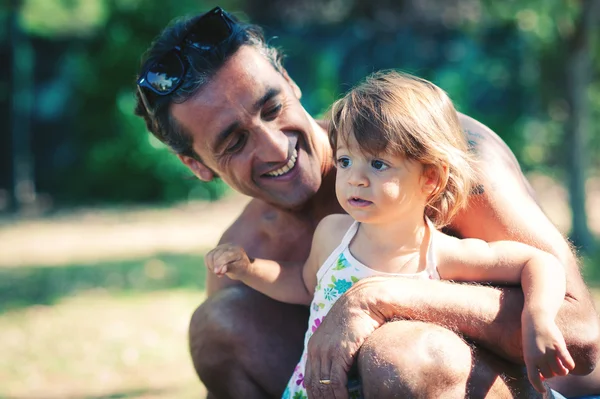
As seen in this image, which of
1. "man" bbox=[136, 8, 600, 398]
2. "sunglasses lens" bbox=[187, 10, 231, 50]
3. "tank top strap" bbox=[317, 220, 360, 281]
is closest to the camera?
"man" bbox=[136, 8, 600, 398]

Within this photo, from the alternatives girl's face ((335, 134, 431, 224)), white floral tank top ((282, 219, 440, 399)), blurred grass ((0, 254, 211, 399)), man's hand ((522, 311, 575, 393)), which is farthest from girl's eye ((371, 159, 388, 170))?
blurred grass ((0, 254, 211, 399))

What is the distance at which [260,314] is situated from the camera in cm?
320

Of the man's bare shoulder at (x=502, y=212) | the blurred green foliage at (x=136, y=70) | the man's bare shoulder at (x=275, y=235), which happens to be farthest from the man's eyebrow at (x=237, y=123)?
the blurred green foliage at (x=136, y=70)

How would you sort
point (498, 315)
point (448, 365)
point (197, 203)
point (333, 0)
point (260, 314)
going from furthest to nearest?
1. point (333, 0)
2. point (197, 203)
3. point (260, 314)
4. point (498, 315)
5. point (448, 365)

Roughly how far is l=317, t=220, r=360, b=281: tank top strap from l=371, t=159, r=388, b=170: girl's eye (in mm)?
315

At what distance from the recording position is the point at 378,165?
7.93ft

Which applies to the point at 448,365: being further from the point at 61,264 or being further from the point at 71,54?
the point at 71,54

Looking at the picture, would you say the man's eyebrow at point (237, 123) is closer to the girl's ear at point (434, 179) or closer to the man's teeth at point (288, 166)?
the man's teeth at point (288, 166)

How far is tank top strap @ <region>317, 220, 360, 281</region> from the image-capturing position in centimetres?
265

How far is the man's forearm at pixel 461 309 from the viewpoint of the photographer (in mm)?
2348

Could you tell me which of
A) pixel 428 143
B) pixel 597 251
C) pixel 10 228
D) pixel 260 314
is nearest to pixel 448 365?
pixel 428 143

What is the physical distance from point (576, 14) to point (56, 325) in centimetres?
554

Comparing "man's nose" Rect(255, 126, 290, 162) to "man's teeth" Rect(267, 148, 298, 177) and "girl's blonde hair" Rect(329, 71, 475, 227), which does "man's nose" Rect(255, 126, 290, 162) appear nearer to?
"man's teeth" Rect(267, 148, 298, 177)

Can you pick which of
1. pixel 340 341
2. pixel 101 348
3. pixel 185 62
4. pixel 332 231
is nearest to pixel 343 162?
pixel 332 231
